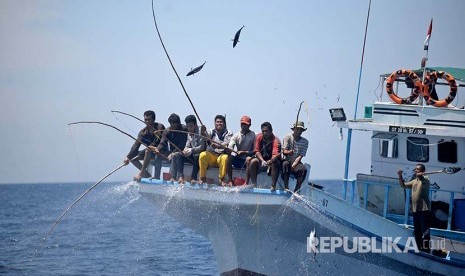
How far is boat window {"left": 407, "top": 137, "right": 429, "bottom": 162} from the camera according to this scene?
1695cm

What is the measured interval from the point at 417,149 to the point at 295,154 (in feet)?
12.7

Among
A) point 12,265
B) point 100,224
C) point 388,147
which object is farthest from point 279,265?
point 100,224

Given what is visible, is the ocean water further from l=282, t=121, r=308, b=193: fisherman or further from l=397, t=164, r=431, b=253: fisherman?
l=397, t=164, r=431, b=253: fisherman

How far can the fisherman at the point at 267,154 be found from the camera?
14.0 metres

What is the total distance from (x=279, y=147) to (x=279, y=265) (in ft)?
8.88

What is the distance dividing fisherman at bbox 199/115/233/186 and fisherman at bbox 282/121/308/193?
108 centimetres

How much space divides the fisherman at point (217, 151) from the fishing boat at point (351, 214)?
0.99 feet

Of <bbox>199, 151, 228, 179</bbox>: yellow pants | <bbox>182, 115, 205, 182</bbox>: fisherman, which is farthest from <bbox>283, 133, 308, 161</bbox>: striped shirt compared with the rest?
<bbox>182, 115, 205, 182</bbox>: fisherman

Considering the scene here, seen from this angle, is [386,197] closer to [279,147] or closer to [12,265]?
[279,147]

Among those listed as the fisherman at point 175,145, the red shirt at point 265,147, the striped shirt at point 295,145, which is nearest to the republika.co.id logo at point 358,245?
the striped shirt at point 295,145

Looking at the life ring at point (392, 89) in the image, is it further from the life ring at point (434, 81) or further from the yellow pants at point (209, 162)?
the yellow pants at point (209, 162)

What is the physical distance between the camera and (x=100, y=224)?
40.6 metres

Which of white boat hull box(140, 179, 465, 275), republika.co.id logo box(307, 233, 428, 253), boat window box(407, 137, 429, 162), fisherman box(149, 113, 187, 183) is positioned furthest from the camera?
boat window box(407, 137, 429, 162)

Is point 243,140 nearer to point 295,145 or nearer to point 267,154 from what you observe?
point 267,154
